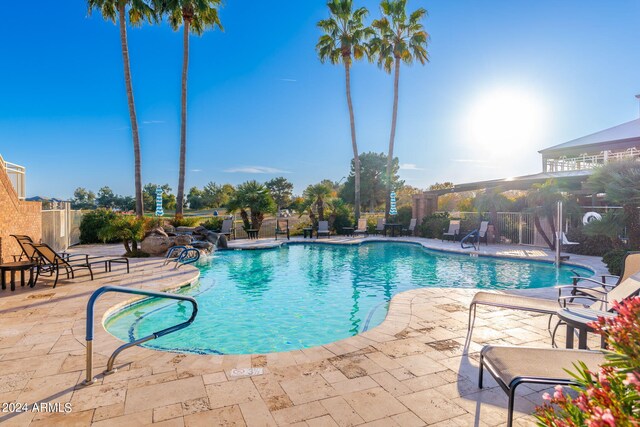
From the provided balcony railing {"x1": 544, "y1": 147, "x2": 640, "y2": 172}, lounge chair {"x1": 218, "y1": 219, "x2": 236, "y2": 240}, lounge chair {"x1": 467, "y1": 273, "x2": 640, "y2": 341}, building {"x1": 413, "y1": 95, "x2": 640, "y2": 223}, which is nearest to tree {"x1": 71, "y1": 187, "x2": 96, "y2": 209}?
lounge chair {"x1": 218, "y1": 219, "x2": 236, "y2": 240}

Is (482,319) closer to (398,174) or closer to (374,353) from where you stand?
(374,353)

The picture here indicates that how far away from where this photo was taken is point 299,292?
8.00 meters

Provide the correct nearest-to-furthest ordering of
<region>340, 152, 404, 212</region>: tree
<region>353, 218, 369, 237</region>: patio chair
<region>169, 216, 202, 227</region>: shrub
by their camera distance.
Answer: <region>169, 216, 202, 227</region>: shrub → <region>353, 218, 369, 237</region>: patio chair → <region>340, 152, 404, 212</region>: tree

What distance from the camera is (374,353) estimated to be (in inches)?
147

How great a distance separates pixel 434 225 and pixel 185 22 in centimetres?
1609

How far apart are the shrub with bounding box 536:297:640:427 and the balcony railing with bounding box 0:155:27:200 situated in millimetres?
12084

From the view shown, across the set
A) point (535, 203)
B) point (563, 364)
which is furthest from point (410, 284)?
point (535, 203)

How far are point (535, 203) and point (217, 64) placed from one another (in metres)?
15.8

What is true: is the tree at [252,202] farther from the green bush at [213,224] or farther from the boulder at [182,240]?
the boulder at [182,240]

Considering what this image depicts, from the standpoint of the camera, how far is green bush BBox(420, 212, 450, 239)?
1723 cm

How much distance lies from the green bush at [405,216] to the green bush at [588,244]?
8.19 metres

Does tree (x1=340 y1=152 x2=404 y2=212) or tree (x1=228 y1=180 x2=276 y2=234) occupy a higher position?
tree (x1=340 y1=152 x2=404 y2=212)

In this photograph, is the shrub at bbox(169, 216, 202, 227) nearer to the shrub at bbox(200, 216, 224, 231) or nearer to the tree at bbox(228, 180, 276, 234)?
the shrub at bbox(200, 216, 224, 231)

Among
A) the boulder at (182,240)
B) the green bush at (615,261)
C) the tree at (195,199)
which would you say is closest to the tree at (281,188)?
the tree at (195,199)
